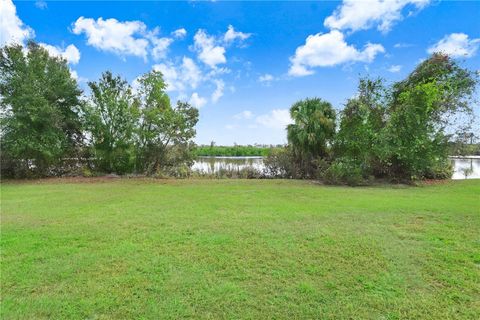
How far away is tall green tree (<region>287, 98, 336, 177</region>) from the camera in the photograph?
11498 mm

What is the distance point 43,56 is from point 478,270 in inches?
592

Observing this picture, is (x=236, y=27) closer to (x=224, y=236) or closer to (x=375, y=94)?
(x=375, y=94)

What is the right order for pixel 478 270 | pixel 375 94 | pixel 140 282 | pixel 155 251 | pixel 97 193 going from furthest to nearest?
pixel 375 94
pixel 97 193
pixel 155 251
pixel 478 270
pixel 140 282

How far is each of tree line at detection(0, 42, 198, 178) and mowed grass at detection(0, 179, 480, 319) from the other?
695 centimetres

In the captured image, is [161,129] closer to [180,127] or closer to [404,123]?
[180,127]

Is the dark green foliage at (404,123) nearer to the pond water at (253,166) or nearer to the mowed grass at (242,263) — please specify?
the pond water at (253,166)

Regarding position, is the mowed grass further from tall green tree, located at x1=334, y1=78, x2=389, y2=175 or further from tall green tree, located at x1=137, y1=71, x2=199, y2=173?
tall green tree, located at x1=137, y1=71, x2=199, y2=173

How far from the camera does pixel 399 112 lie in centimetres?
991

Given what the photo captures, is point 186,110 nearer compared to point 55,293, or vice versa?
point 55,293

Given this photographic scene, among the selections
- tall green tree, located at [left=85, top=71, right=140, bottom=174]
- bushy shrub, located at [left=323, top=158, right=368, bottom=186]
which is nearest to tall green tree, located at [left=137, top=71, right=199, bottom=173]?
tall green tree, located at [left=85, top=71, right=140, bottom=174]

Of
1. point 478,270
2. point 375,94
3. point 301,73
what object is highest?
point 301,73

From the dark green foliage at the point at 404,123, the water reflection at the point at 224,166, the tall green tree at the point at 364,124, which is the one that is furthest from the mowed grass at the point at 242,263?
the water reflection at the point at 224,166

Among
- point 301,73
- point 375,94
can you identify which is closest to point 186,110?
point 301,73

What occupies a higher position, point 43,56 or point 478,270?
point 43,56
